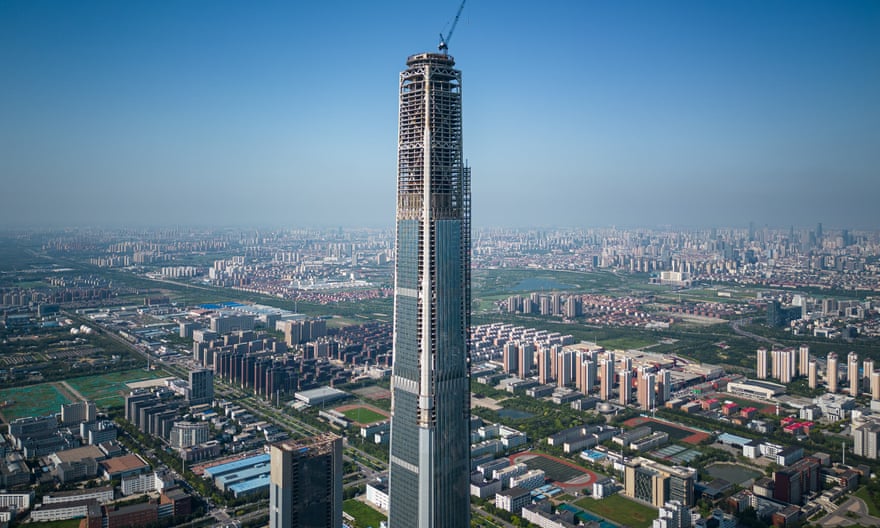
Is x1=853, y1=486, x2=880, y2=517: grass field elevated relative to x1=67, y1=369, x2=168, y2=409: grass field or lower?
lower

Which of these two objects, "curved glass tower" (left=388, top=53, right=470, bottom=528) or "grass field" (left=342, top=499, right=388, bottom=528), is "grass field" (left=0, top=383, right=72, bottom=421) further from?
"curved glass tower" (left=388, top=53, right=470, bottom=528)

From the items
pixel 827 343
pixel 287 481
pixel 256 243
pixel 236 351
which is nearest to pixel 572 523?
pixel 287 481

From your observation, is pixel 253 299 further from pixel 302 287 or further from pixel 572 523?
pixel 572 523

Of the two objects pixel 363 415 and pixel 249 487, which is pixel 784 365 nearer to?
pixel 363 415

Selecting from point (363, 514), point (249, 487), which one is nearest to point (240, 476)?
point (249, 487)

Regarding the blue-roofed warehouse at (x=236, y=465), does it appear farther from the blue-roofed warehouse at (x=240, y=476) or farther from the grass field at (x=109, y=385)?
the grass field at (x=109, y=385)

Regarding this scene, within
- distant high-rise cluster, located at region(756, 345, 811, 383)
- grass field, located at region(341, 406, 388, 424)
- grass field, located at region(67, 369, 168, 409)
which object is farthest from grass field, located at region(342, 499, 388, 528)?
distant high-rise cluster, located at region(756, 345, 811, 383)

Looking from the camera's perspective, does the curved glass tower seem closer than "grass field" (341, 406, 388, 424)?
Yes
